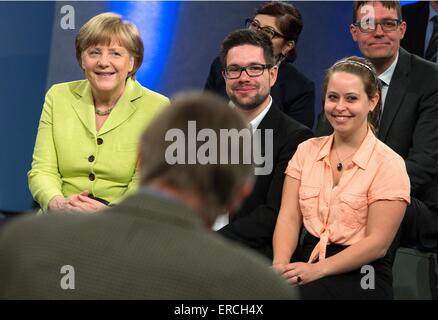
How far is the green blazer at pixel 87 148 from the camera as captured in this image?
9.48 ft

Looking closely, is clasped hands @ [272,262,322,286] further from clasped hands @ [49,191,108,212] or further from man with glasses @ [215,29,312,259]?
clasped hands @ [49,191,108,212]

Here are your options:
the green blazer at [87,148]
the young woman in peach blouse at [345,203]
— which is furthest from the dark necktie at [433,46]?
the green blazer at [87,148]

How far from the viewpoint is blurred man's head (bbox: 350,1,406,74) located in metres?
3.16

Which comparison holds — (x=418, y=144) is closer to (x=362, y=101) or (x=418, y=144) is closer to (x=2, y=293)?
(x=362, y=101)

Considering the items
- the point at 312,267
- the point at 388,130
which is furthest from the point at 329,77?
the point at 312,267

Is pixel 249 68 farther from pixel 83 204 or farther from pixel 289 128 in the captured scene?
pixel 83 204

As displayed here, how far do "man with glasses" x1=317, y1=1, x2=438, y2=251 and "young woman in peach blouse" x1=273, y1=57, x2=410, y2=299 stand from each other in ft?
0.81

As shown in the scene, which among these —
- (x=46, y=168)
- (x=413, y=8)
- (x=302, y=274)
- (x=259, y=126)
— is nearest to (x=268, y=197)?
(x=259, y=126)

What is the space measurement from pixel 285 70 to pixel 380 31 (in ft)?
1.55

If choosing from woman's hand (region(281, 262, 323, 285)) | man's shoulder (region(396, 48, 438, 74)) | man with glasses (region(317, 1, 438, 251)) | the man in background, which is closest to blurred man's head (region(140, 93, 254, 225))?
the man in background

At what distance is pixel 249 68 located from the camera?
2.94 metres

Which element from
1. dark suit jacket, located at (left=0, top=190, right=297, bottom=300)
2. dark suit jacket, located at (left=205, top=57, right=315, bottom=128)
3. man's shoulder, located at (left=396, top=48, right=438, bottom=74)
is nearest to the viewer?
dark suit jacket, located at (left=0, top=190, right=297, bottom=300)

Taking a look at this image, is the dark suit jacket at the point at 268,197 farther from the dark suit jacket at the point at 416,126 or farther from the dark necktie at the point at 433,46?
the dark necktie at the point at 433,46

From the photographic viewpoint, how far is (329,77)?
108 inches
